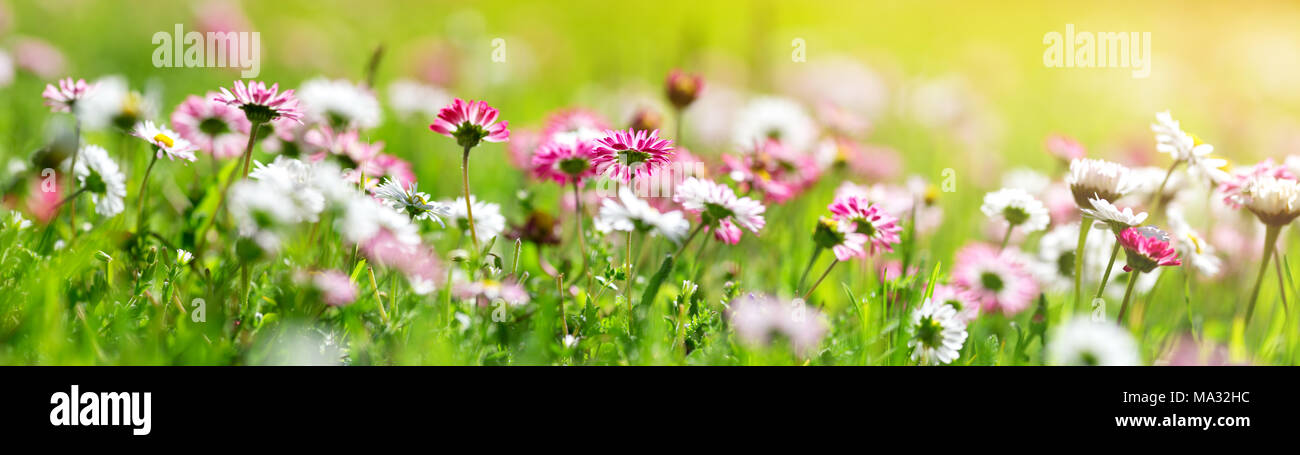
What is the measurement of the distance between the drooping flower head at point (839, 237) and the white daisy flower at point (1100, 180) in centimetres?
35

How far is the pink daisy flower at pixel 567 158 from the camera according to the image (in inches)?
57.4

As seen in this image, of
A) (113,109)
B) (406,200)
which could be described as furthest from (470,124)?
(113,109)

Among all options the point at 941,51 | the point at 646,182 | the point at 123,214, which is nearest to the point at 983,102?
the point at 941,51

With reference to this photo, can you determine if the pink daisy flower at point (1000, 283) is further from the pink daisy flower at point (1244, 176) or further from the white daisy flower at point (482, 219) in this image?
the white daisy flower at point (482, 219)

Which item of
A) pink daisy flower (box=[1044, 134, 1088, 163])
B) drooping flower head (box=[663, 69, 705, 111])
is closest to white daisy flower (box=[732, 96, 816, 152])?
drooping flower head (box=[663, 69, 705, 111])

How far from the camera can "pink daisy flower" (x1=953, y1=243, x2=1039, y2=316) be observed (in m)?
1.75

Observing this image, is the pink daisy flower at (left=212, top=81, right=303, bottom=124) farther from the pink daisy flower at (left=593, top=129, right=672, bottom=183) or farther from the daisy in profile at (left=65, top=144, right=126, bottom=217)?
the pink daisy flower at (left=593, top=129, right=672, bottom=183)

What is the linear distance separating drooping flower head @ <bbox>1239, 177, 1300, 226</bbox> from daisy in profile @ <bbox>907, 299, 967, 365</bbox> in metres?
0.50

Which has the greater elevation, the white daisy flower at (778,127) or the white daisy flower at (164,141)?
the white daisy flower at (778,127)

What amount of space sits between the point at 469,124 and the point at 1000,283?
108 centimetres

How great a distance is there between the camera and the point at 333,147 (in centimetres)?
164
